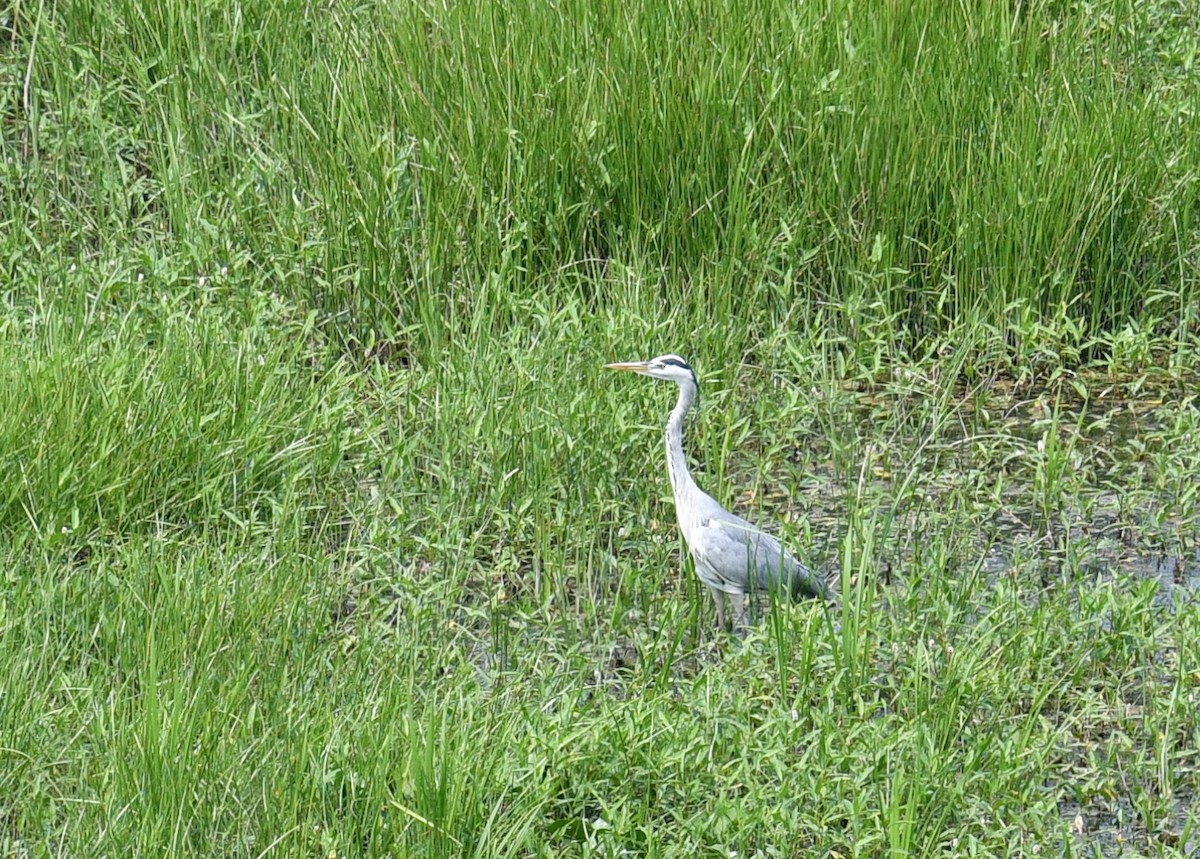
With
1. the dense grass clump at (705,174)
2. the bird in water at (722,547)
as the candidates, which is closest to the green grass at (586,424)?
the dense grass clump at (705,174)

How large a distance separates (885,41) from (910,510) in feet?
6.30

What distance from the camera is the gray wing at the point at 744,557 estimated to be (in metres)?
4.41

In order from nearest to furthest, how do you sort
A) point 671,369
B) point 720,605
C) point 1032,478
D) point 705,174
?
1. point 720,605
2. point 671,369
3. point 1032,478
4. point 705,174

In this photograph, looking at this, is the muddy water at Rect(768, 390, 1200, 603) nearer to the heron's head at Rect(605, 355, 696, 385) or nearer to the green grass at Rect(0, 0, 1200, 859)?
the green grass at Rect(0, 0, 1200, 859)

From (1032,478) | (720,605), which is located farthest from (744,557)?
(1032,478)

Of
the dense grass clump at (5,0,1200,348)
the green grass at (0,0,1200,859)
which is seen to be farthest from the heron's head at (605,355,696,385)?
the dense grass clump at (5,0,1200,348)

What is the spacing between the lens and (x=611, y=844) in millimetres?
3486

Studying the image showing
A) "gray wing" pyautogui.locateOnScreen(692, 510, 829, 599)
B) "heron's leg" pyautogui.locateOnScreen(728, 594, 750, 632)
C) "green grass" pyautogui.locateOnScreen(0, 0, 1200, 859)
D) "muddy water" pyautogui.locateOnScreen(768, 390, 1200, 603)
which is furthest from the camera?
"muddy water" pyautogui.locateOnScreen(768, 390, 1200, 603)

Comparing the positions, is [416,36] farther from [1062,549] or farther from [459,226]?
[1062,549]

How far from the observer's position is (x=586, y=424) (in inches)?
Result: 200

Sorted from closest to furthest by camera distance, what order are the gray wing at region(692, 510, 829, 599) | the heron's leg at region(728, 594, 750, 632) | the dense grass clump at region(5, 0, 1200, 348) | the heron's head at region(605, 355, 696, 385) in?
the gray wing at region(692, 510, 829, 599)
the heron's leg at region(728, 594, 750, 632)
the heron's head at region(605, 355, 696, 385)
the dense grass clump at region(5, 0, 1200, 348)

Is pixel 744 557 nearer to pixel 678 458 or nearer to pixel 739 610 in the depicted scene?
pixel 739 610

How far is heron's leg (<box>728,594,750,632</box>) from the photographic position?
14.8 feet

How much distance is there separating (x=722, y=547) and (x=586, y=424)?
2.62ft
